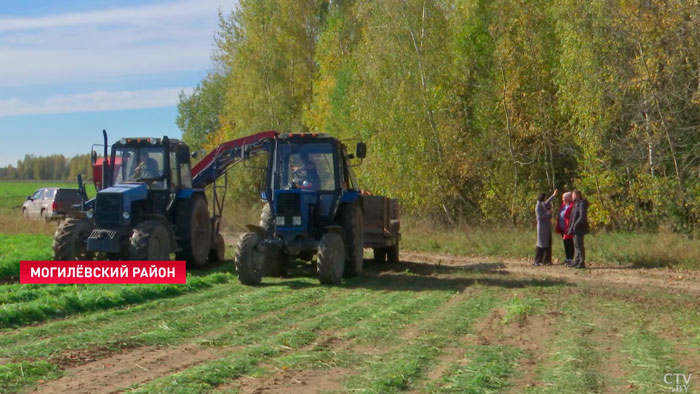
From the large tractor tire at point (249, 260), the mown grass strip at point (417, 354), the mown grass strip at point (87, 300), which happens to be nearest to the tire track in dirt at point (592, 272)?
the mown grass strip at point (417, 354)

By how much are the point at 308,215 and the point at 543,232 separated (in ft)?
19.4

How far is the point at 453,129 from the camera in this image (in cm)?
2494

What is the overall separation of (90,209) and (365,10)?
658 inches

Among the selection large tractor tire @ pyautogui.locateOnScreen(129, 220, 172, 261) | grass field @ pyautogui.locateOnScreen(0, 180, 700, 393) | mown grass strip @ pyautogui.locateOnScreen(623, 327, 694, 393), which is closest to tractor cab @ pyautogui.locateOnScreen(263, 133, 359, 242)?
grass field @ pyautogui.locateOnScreen(0, 180, 700, 393)

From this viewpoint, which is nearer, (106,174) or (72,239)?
(72,239)

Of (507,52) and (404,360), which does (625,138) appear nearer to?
(507,52)

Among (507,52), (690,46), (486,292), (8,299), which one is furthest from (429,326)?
(507,52)

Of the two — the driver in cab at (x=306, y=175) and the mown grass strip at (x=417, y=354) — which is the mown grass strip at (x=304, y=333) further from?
the driver in cab at (x=306, y=175)

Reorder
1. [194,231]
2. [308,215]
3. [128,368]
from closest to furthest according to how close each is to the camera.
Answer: [128,368] < [308,215] < [194,231]

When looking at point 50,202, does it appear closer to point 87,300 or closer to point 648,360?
point 87,300

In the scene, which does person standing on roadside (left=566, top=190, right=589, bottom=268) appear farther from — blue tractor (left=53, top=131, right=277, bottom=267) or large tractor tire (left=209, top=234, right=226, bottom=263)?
large tractor tire (left=209, top=234, right=226, bottom=263)

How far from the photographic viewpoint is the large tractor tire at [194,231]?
15.7 m

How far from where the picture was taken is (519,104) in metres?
23.9

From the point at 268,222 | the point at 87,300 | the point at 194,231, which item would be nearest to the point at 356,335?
the point at 87,300
